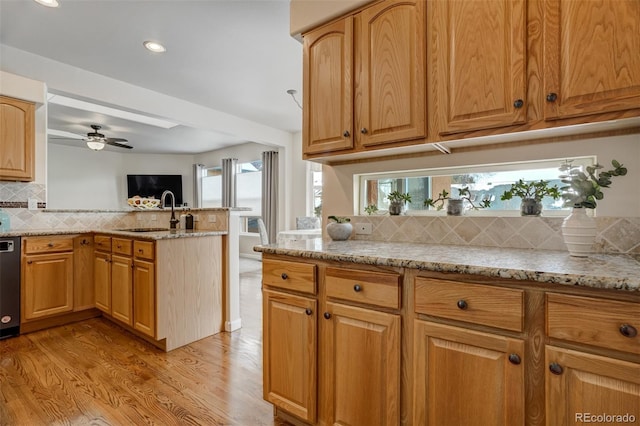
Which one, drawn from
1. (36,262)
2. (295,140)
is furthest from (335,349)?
(295,140)

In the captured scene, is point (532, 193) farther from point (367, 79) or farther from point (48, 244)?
point (48, 244)

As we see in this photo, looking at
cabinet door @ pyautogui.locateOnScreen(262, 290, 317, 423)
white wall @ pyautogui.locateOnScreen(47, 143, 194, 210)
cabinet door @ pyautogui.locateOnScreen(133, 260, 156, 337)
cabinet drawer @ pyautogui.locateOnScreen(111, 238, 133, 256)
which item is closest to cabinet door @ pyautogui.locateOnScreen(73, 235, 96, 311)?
cabinet drawer @ pyautogui.locateOnScreen(111, 238, 133, 256)

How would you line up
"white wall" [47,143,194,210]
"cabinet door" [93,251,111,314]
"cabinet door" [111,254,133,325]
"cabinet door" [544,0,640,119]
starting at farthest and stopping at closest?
"white wall" [47,143,194,210]
"cabinet door" [93,251,111,314]
"cabinet door" [111,254,133,325]
"cabinet door" [544,0,640,119]

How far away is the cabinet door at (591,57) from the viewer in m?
1.13

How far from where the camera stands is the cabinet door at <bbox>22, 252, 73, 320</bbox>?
2896mm

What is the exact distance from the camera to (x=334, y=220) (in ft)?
6.73

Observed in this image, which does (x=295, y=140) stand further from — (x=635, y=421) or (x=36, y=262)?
(x=635, y=421)

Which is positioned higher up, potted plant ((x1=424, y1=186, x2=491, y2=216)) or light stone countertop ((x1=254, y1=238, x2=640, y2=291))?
potted plant ((x1=424, y1=186, x2=491, y2=216))

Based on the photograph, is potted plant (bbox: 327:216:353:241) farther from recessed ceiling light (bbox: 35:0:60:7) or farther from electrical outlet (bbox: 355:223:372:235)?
recessed ceiling light (bbox: 35:0:60:7)

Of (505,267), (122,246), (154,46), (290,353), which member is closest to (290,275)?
(290,353)

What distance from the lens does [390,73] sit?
163cm

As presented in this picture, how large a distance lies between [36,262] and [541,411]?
151 inches

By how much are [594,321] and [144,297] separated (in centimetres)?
279

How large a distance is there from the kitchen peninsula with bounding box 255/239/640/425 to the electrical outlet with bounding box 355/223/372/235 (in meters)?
0.57
